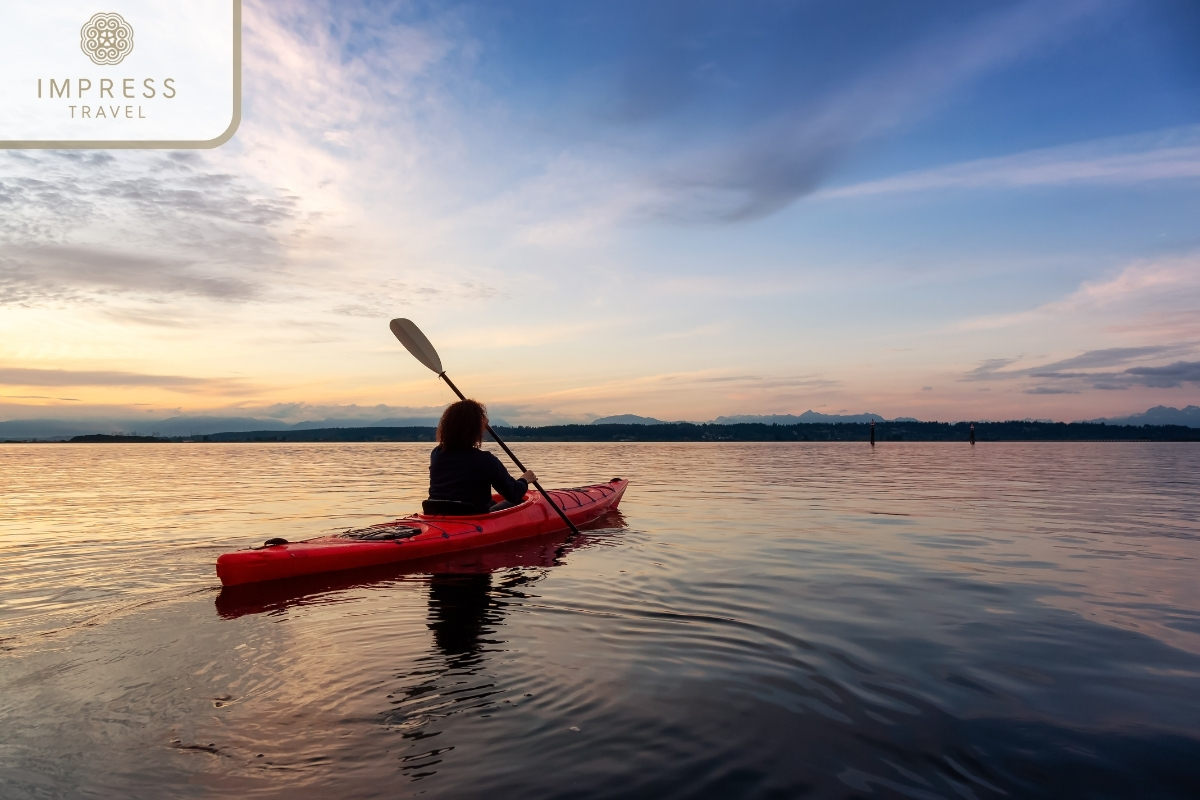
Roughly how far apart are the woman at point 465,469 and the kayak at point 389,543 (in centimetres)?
23

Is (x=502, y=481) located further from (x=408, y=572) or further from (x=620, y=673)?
(x=620, y=673)

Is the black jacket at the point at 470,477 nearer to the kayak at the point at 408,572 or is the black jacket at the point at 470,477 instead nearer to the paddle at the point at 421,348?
the kayak at the point at 408,572

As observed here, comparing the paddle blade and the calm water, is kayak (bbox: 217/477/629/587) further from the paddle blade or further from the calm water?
the paddle blade

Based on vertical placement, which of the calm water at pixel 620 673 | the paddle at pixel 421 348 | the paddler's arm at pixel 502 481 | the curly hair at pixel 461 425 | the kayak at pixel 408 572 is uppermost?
the paddle at pixel 421 348

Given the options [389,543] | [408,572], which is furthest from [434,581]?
[389,543]

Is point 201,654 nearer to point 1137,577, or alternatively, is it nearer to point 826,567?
point 826,567

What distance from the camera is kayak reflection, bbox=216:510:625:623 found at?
642 centimetres

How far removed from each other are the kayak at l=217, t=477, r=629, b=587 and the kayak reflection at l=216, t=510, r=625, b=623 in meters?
0.10

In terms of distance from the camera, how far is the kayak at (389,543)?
24.0 feet

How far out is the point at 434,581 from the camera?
763cm

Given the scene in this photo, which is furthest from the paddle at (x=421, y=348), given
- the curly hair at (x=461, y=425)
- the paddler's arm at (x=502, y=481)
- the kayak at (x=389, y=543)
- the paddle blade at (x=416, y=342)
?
the curly hair at (x=461, y=425)

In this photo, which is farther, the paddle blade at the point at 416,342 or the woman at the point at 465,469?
the paddle blade at the point at 416,342

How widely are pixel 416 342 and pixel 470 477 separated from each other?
10.2 feet

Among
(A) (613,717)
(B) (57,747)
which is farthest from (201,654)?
(A) (613,717)
